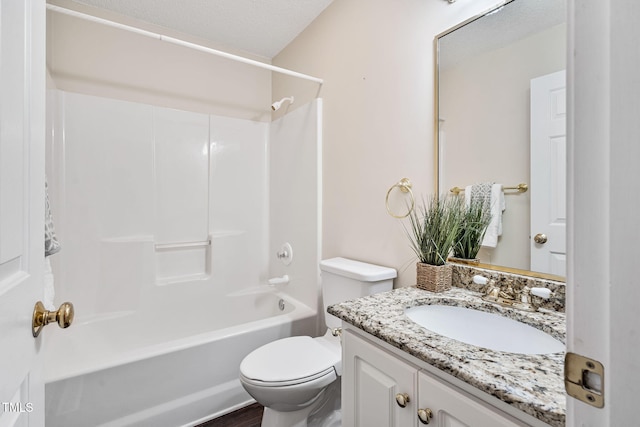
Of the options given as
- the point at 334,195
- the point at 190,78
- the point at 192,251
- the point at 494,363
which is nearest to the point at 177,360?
the point at 192,251

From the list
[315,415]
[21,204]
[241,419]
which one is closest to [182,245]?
[241,419]

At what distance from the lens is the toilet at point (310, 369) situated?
1.23 metres

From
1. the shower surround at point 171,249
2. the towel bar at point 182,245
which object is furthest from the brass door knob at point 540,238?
→ the towel bar at point 182,245

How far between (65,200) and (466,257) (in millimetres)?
2303

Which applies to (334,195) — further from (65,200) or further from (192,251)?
(65,200)

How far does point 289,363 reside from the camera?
134cm

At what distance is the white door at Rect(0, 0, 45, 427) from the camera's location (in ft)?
1.47

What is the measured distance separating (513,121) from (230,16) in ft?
6.30

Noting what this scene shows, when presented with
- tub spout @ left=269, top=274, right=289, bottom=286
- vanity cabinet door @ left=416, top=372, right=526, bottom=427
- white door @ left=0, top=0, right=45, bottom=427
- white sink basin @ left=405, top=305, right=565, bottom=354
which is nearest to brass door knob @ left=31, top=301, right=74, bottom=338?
white door @ left=0, top=0, right=45, bottom=427

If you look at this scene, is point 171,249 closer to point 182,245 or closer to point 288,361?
point 182,245

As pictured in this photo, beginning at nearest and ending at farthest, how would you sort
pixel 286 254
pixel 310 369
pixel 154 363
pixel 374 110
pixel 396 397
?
pixel 396 397 < pixel 310 369 < pixel 154 363 < pixel 374 110 < pixel 286 254

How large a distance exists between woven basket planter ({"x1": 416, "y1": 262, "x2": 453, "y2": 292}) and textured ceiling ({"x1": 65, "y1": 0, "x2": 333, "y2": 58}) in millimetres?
1782

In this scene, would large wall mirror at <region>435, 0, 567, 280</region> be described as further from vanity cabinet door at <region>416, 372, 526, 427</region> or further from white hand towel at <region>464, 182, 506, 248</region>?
vanity cabinet door at <region>416, 372, 526, 427</region>

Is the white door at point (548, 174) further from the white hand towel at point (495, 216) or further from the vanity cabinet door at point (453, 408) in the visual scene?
the vanity cabinet door at point (453, 408)
